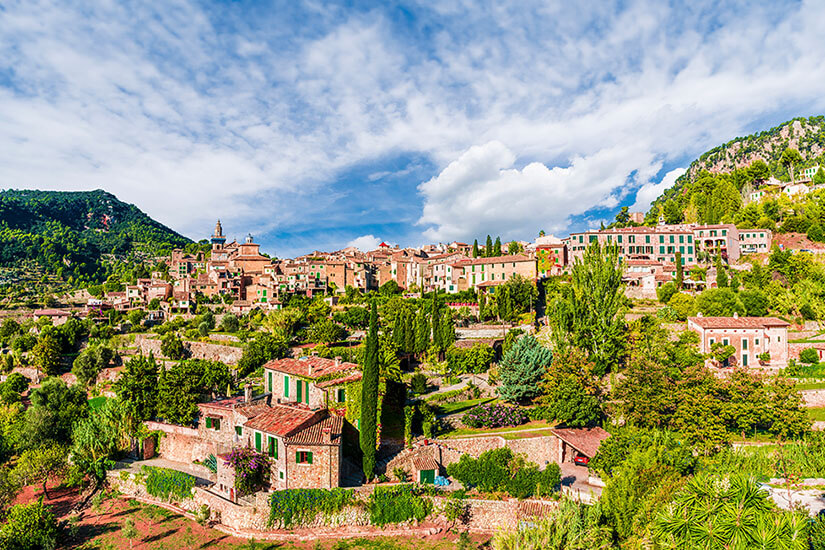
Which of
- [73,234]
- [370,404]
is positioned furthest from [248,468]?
[73,234]

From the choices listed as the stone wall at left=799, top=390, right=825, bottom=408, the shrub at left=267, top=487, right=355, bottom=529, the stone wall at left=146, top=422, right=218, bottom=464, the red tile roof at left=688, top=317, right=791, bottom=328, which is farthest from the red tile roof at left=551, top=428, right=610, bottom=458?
the stone wall at left=146, top=422, right=218, bottom=464

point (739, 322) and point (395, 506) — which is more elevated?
point (739, 322)

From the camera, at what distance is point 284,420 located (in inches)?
898

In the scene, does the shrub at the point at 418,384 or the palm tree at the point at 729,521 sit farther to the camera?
the shrub at the point at 418,384

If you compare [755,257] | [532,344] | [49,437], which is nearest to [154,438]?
[49,437]

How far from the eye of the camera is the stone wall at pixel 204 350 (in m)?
53.1

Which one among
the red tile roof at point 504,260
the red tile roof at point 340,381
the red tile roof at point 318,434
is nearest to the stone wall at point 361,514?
the red tile roof at point 318,434

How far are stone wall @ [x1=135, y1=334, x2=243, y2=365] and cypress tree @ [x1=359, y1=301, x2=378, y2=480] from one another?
31.8 m

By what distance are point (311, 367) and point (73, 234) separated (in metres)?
166

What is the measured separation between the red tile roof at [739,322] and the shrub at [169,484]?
3483 centimetres

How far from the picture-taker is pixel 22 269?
116688 millimetres

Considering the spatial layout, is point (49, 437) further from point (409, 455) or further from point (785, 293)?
point (785, 293)

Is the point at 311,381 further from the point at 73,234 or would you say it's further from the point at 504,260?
the point at 73,234

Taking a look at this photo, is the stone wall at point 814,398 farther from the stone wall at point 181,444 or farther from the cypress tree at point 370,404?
the stone wall at point 181,444
